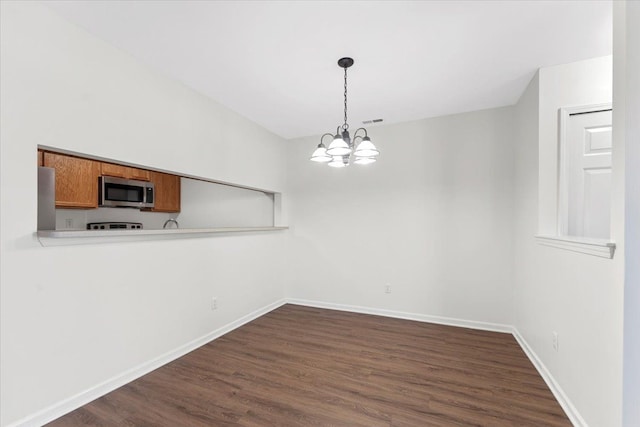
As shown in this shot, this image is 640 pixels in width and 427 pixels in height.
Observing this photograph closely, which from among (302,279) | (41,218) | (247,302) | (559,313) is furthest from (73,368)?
(559,313)

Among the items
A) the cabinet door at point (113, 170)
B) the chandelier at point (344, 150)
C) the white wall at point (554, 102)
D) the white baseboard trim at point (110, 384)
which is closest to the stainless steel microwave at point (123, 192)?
the cabinet door at point (113, 170)

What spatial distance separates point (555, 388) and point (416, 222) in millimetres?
2057

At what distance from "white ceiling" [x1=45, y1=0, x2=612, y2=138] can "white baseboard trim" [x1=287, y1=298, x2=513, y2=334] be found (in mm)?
2615

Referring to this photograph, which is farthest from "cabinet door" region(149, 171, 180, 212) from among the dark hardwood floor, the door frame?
the door frame

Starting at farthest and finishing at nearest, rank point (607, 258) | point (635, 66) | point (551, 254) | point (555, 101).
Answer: point (555, 101) < point (551, 254) < point (607, 258) < point (635, 66)

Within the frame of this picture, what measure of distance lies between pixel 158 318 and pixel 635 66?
351cm

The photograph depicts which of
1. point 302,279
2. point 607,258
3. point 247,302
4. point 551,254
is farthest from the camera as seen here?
point 302,279

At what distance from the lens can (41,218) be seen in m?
1.88

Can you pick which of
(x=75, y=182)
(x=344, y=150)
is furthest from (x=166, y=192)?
(x=344, y=150)

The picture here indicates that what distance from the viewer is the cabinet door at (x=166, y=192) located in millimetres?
3504

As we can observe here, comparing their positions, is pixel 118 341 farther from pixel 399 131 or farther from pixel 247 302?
pixel 399 131

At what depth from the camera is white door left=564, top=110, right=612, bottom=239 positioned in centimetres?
222

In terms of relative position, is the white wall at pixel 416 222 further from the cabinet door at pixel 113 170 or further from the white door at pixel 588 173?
the cabinet door at pixel 113 170

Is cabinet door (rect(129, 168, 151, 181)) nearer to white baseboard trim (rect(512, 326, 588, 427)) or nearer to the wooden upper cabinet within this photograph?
the wooden upper cabinet
